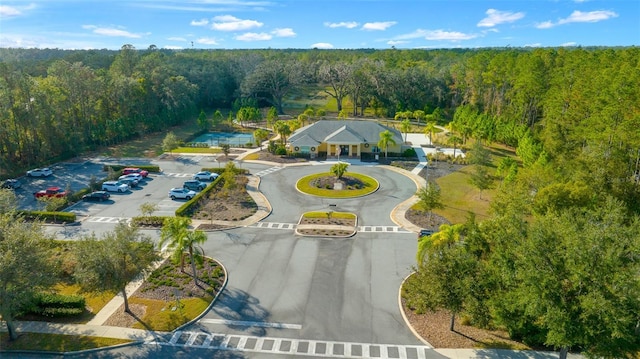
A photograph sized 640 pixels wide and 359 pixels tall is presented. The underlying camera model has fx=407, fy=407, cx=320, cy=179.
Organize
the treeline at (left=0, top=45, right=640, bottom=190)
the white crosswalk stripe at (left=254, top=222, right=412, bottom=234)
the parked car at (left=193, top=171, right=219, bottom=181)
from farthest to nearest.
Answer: the parked car at (left=193, top=171, right=219, bottom=181) < the treeline at (left=0, top=45, right=640, bottom=190) < the white crosswalk stripe at (left=254, top=222, right=412, bottom=234)

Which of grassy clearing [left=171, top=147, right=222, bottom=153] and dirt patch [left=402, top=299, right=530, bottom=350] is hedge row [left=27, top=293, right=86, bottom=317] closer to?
dirt patch [left=402, top=299, right=530, bottom=350]

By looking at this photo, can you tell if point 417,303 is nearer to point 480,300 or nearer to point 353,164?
point 480,300

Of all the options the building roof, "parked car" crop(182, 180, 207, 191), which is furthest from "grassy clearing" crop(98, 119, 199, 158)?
the building roof

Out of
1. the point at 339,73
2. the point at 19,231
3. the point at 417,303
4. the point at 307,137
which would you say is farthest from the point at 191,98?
the point at 417,303

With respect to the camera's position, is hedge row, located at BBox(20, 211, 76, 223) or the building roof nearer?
hedge row, located at BBox(20, 211, 76, 223)

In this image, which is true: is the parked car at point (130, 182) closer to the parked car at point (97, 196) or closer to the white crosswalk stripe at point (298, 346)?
the parked car at point (97, 196)

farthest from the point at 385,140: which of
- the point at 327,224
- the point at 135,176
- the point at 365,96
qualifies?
the point at 365,96
